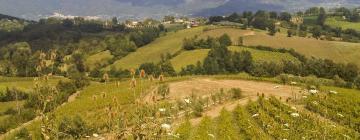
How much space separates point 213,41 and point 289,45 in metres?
17.7

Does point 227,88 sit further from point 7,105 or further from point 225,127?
point 7,105

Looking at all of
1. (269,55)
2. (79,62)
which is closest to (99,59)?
(79,62)

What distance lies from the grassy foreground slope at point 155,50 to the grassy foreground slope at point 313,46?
57.1 ft

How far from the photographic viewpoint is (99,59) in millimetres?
140250

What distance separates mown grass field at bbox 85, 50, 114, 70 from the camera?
135 meters

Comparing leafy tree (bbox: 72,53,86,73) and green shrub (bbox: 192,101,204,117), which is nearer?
green shrub (bbox: 192,101,204,117)

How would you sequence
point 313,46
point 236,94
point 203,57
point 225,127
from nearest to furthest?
point 225,127 < point 236,94 < point 203,57 < point 313,46

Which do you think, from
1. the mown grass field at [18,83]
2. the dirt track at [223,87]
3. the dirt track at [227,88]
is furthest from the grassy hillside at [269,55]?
the mown grass field at [18,83]

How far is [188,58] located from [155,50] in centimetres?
2797

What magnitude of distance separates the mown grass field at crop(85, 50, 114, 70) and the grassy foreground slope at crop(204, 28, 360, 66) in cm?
3289

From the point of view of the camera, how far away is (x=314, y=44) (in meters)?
127

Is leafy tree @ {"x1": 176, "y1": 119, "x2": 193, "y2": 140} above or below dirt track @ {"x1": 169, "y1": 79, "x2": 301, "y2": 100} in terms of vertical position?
above

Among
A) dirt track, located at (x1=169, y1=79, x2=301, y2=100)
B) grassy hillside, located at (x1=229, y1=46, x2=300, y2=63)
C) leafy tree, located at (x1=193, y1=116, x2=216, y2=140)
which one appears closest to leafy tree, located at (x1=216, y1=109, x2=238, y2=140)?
leafy tree, located at (x1=193, y1=116, x2=216, y2=140)

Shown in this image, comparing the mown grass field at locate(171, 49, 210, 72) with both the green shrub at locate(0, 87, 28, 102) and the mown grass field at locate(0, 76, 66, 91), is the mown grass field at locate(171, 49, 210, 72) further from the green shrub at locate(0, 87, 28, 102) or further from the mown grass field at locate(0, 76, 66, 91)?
the green shrub at locate(0, 87, 28, 102)
